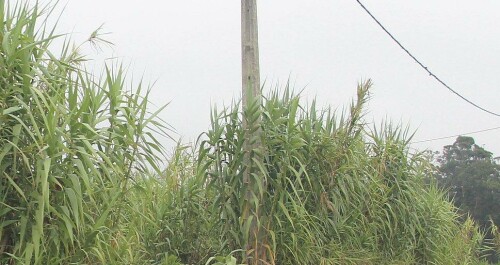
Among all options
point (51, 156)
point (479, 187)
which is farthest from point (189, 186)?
point (479, 187)

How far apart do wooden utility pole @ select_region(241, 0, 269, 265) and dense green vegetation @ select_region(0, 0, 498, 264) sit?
4 cm

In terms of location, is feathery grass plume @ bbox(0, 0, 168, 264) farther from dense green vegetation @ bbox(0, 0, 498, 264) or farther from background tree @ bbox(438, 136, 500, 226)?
background tree @ bbox(438, 136, 500, 226)

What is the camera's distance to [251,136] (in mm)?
6832

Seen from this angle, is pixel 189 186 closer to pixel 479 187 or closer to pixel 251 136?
pixel 251 136

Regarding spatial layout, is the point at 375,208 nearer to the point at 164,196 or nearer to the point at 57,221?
the point at 164,196

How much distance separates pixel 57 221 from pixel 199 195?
9.99 ft

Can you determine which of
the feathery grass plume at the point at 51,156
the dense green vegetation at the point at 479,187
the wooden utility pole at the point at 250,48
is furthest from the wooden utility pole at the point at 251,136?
the dense green vegetation at the point at 479,187

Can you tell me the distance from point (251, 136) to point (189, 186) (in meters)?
1.14

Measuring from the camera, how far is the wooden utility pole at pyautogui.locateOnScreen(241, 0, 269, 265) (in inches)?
261

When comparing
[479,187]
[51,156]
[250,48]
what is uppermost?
[479,187]

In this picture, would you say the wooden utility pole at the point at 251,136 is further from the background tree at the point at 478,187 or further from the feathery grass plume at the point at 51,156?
the background tree at the point at 478,187

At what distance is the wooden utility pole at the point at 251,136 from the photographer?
664 centimetres

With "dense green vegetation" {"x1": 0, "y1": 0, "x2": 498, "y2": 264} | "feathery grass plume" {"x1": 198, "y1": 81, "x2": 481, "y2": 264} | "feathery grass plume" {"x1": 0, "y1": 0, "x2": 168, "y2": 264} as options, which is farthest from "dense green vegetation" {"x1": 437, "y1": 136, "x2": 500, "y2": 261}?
"feathery grass plume" {"x1": 0, "y1": 0, "x2": 168, "y2": 264}

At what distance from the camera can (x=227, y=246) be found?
22.7 feet
